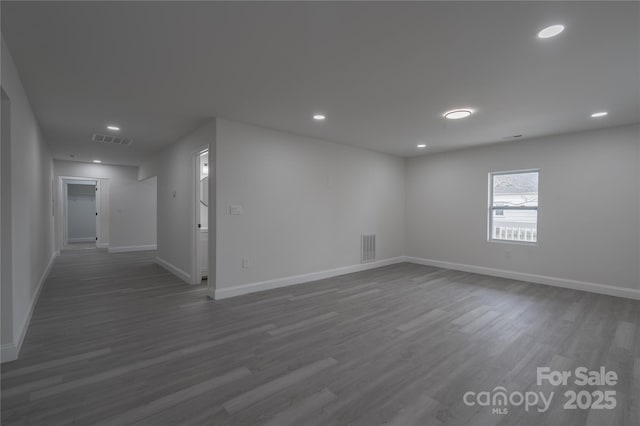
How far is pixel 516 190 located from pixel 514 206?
0.31 meters

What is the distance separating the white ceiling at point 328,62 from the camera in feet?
6.11

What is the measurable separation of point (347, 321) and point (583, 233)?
4261 mm

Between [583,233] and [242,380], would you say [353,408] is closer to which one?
[242,380]

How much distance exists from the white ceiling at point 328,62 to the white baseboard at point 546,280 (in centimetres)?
250

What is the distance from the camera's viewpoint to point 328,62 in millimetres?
2463

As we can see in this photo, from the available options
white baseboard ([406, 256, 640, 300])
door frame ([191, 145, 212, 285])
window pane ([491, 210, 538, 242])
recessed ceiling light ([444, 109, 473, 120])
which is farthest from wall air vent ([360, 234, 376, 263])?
door frame ([191, 145, 212, 285])

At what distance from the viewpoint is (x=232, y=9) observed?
5.99 ft

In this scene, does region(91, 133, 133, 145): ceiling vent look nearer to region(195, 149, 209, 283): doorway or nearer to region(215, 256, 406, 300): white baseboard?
region(195, 149, 209, 283): doorway

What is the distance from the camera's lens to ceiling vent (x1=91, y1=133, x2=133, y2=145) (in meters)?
5.14

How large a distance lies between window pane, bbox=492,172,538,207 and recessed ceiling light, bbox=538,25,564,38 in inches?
149

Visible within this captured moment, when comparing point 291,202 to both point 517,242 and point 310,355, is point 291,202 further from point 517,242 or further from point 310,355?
point 517,242

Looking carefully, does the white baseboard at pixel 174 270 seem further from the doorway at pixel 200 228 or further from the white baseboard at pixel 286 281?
the white baseboard at pixel 286 281

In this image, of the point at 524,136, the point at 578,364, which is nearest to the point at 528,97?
the point at 524,136

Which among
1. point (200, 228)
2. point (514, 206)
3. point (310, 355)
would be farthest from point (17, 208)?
point (514, 206)
